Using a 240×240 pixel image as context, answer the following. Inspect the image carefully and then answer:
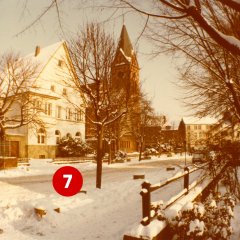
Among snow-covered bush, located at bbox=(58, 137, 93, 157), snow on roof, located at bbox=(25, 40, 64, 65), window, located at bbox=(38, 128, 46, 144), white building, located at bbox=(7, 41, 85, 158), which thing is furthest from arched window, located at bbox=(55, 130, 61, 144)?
snow on roof, located at bbox=(25, 40, 64, 65)

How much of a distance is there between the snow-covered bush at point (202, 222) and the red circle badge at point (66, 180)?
307cm

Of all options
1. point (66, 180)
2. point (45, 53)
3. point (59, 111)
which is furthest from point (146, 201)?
point (45, 53)

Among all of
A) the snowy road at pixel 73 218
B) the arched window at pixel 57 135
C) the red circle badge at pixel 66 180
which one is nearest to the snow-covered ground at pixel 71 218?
the snowy road at pixel 73 218

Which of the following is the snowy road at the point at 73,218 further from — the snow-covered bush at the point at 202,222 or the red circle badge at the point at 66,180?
the snow-covered bush at the point at 202,222

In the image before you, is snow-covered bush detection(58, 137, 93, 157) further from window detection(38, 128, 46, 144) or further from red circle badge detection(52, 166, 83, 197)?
red circle badge detection(52, 166, 83, 197)

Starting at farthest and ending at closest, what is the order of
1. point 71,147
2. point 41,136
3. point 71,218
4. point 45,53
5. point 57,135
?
point 45,53, point 57,135, point 71,147, point 41,136, point 71,218

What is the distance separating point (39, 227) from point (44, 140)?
3228cm

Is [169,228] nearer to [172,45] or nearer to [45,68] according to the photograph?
[172,45]

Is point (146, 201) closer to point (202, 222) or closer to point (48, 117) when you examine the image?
point (202, 222)

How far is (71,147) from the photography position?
1594 inches

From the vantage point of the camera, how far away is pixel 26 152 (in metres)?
37.2

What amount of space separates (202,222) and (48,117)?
35.5 m

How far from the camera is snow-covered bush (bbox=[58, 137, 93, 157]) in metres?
40.3

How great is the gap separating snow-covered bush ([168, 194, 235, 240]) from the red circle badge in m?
3.07
